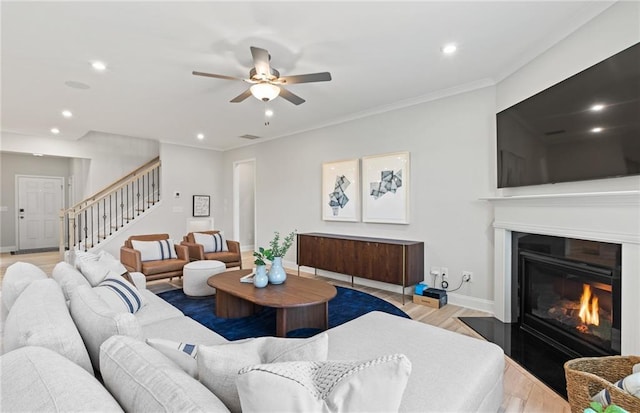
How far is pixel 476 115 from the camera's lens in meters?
3.79

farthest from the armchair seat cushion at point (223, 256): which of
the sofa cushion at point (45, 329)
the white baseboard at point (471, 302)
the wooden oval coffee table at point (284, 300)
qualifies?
the sofa cushion at point (45, 329)

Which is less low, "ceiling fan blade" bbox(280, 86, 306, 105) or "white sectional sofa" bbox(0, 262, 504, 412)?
"ceiling fan blade" bbox(280, 86, 306, 105)

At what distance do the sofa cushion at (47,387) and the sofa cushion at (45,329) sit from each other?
0.14m

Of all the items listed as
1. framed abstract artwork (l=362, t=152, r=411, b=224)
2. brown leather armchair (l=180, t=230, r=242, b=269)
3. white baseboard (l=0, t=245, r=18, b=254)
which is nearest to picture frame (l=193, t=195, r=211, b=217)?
brown leather armchair (l=180, t=230, r=242, b=269)

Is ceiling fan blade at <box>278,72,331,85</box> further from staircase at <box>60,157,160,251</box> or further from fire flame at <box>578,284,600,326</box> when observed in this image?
staircase at <box>60,157,160,251</box>

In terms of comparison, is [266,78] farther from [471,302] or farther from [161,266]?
[471,302]

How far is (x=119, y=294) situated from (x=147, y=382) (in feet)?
5.73

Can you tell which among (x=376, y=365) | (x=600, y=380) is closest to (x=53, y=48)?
(x=376, y=365)

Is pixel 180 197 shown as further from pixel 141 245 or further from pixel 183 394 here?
pixel 183 394

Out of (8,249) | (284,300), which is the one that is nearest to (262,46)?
(284,300)

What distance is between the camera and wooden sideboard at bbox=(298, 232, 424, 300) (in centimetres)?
400

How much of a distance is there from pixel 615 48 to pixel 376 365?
2.87 m

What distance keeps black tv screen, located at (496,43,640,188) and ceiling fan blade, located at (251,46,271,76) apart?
98.3 inches

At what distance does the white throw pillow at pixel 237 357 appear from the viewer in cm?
95
